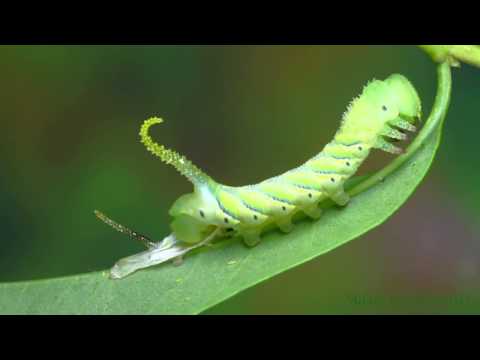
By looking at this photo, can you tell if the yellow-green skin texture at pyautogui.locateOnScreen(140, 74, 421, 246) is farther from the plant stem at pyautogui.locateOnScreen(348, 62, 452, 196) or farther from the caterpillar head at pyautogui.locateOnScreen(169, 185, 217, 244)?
the plant stem at pyautogui.locateOnScreen(348, 62, 452, 196)

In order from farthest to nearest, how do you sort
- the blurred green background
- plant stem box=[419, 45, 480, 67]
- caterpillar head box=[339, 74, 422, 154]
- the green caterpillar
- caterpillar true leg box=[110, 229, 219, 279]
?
1. the blurred green background
2. caterpillar head box=[339, 74, 422, 154]
3. the green caterpillar
4. caterpillar true leg box=[110, 229, 219, 279]
5. plant stem box=[419, 45, 480, 67]

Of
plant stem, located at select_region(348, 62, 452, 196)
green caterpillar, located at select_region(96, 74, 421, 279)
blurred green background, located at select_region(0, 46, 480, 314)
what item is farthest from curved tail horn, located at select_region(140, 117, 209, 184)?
blurred green background, located at select_region(0, 46, 480, 314)

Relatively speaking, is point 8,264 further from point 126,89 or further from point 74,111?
point 126,89

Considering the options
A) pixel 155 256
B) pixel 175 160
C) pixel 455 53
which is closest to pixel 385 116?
pixel 455 53

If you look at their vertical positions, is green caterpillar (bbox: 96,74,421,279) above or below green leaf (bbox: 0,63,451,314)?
above

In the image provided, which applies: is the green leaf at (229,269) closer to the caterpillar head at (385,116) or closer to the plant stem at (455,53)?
the plant stem at (455,53)

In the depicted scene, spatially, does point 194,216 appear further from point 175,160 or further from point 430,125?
point 430,125
